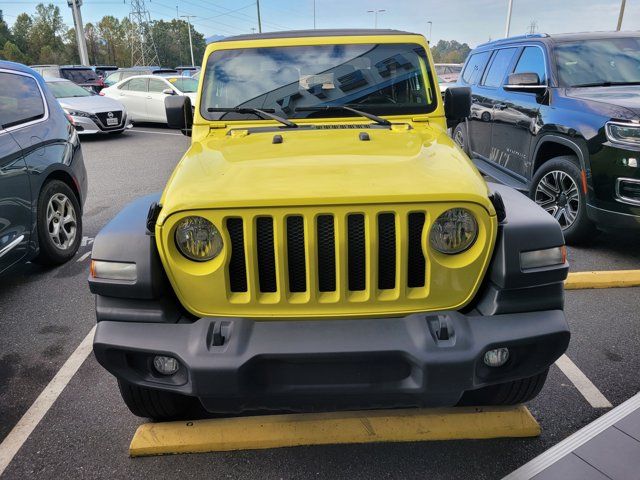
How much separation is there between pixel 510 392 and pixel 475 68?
6.13 metres

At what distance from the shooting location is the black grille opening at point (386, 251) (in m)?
2.08

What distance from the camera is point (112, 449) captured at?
99.9 inches

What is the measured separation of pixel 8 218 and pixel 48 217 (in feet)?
2.33

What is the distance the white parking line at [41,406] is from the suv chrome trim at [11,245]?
39.1 inches

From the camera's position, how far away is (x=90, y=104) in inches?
503

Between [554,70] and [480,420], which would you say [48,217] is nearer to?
[480,420]

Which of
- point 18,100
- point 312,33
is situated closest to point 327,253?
point 312,33

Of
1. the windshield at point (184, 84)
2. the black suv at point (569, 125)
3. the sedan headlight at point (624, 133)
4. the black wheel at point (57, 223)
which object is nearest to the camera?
the sedan headlight at point (624, 133)

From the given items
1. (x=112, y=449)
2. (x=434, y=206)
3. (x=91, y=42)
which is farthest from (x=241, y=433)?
(x=91, y=42)

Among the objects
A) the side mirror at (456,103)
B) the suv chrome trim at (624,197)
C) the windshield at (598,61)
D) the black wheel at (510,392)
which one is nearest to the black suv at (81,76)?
the windshield at (598,61)

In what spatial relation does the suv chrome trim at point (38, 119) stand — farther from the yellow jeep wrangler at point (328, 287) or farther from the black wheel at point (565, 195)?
the black wheel at point (565, 195)

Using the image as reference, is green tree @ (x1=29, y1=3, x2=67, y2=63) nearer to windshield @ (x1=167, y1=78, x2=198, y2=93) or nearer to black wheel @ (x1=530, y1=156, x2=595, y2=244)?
windshield @ (x1=167, y1=78, x2=198, y2=93)

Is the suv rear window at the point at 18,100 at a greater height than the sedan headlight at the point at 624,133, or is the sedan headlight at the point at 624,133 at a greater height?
the suv rear window at the point at 18,100

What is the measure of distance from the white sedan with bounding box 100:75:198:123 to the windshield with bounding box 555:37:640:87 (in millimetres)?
11203
